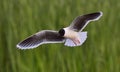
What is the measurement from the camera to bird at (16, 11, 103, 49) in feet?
0.82

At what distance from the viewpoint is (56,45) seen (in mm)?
510

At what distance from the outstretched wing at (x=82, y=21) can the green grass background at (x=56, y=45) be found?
149mm

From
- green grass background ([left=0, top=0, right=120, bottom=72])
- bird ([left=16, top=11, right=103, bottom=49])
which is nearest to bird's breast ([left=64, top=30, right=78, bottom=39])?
bird ([left=16, top=11, right=103, bottom=49])

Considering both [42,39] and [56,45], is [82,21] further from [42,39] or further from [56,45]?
[56,45]

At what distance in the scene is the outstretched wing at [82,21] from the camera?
10.6 inches

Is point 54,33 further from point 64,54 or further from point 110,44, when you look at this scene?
point 110,44

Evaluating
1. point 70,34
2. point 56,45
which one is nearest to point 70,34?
point 70,34

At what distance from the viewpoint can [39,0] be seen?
2.07 feet

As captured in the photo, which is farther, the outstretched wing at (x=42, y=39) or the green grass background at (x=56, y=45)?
the green grass background at (x=56, y=45)

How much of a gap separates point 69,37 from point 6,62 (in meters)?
0.53

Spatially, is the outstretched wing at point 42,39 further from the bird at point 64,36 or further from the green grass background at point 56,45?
the green grass background at point 56,45

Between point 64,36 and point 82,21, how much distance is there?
0.04 metres

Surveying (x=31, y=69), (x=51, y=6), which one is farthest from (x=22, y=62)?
(x=51, y=6)

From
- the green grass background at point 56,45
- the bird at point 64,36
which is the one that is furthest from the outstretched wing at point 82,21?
the green grass background at point 56,45
